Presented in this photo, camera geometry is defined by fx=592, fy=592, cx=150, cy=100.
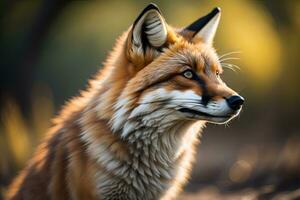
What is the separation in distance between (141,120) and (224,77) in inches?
459

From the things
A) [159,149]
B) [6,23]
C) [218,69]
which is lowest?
[6,23]

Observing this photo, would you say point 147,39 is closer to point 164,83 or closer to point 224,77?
point 164,83

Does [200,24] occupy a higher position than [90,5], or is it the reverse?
[200,24]

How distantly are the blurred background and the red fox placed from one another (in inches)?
75.3

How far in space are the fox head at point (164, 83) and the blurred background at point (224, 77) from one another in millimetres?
1997

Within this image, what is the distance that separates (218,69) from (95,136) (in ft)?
4.38

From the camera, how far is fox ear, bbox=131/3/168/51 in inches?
207

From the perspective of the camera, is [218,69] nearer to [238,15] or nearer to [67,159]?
[67,159]

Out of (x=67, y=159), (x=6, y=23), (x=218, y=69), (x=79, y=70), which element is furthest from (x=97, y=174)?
(x=79, y=70)

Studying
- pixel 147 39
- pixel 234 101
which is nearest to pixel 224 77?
pixel 147 39

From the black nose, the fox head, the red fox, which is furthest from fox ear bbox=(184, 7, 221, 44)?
the black nose

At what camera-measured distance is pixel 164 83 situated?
5285 millimetres

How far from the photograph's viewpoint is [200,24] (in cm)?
599

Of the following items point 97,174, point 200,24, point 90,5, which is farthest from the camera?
point 90,5
